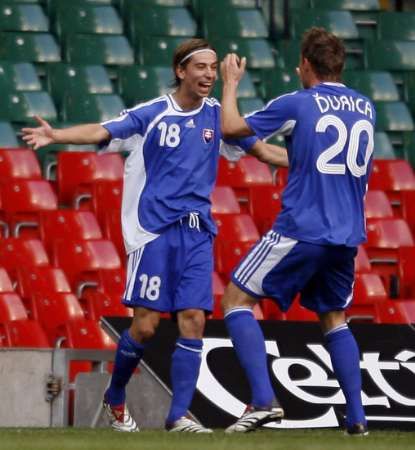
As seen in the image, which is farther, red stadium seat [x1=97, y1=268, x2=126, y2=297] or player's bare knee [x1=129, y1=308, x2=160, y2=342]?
red stadium seat [x1=97, y1=268, x2=126, y2=297]

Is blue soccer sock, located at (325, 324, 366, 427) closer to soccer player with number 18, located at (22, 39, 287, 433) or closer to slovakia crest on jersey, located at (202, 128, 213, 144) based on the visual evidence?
soccer player with number 18, located at (22, 39, 287, 433)

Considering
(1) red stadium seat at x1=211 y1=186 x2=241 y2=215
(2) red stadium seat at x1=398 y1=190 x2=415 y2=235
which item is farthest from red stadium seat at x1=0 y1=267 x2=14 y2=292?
(2) red stadium seat at x1=398 y1=190 x2=415 y2=235

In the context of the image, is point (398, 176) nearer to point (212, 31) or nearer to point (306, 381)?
point (212, 31)

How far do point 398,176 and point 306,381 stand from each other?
542cm

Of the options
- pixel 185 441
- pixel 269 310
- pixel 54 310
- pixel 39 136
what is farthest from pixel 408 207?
pixel 185 441

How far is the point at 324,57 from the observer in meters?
7.57

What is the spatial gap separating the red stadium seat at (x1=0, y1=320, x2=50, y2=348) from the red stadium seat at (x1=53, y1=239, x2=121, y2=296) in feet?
3.46

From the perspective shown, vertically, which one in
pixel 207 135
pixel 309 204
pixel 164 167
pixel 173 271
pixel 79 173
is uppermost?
pixel 207 135

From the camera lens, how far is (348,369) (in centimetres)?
761

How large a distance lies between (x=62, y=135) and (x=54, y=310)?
140 inches

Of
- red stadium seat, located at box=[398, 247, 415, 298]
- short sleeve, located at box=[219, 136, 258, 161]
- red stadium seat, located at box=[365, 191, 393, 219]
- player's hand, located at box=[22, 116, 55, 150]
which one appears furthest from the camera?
red stadium seat, located at box=[365, 191, 393, 219]

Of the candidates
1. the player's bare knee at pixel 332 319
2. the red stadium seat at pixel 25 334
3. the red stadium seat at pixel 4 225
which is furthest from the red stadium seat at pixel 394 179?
the player's bare knee at pixel 332 319

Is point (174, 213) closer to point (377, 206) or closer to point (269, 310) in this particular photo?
point (269, 310)

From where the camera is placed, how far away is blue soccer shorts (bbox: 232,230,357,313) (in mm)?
7492
